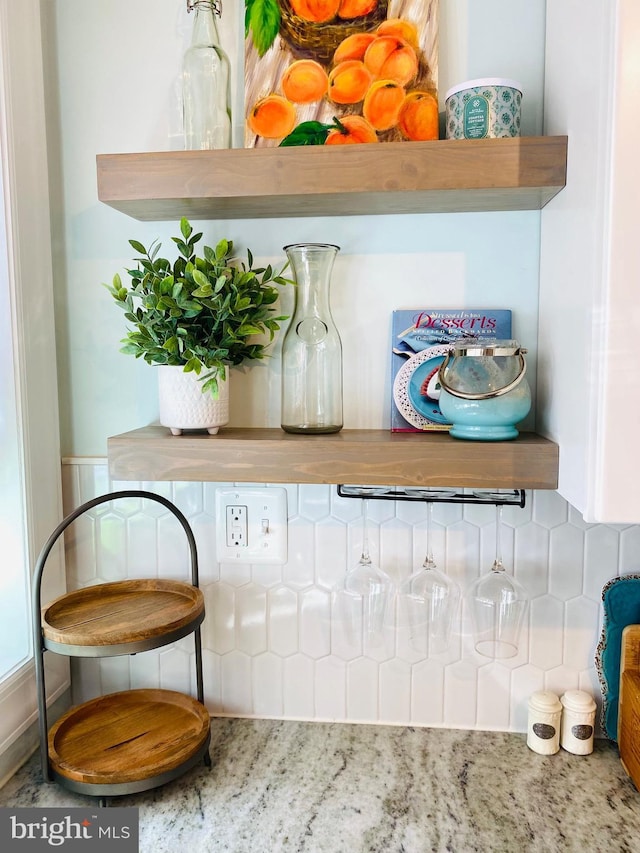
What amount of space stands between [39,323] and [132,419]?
243 millimetres

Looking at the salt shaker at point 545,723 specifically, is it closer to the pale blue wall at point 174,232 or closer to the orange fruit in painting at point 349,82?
the pale blue wall at point 174,232

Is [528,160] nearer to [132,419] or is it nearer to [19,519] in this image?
[132,419]

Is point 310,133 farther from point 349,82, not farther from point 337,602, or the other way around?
point 337,602

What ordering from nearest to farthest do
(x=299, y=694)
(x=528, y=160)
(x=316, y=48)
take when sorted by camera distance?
(x=528, y=160)
(x=316, y=48)
(x=299, y=694)

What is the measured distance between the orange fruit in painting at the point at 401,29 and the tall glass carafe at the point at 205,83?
0.91ft

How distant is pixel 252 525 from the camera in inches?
49.5

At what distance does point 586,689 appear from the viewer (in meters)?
Result: 1.20

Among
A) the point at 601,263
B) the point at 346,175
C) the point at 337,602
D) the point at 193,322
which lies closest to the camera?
the point at 601,263

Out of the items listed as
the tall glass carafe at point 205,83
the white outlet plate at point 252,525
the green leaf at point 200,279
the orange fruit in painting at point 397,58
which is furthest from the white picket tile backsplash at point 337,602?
the orange fruit in painting at point 397,58

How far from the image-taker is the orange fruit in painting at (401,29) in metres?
1.11

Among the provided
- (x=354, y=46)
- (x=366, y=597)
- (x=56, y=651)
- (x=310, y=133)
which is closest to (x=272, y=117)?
(x=310, y=133)

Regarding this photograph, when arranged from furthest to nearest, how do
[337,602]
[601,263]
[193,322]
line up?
[337,602] → [193,322] → [601,263]

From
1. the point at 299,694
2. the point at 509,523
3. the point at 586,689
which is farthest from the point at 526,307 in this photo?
the point at 299,694

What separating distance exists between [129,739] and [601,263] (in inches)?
40.6
